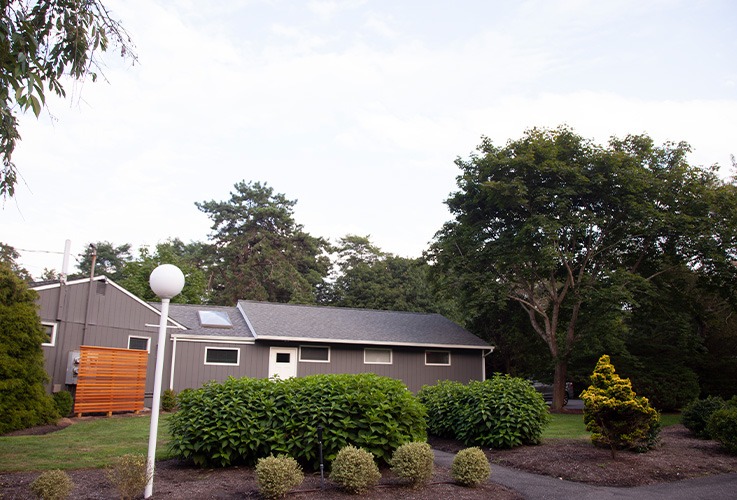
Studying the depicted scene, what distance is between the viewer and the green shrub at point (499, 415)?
31.1 ft

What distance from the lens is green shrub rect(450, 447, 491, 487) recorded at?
6.61 meters

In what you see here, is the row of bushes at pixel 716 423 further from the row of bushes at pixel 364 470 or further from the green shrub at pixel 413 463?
the green shrub at pixel 413 463

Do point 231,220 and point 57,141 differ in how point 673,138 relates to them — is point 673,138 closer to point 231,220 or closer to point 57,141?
point 57,141

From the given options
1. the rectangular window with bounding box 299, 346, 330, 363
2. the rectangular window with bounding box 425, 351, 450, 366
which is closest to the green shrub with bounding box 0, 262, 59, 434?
the rectangular window with bounding box 299, 346, 330, 363

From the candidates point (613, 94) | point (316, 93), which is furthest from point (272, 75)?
point (613, 94)

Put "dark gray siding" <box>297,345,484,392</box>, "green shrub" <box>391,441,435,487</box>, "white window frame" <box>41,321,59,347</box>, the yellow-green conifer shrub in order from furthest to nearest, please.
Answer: "dark gray siding" <box>297,345,484,392</box>
"white window frame" <box>41,321,59,347</box>
the yellow-green conifer shrub
"green shrub" <box>391,441,435,487</box>

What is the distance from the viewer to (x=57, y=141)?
19.4ft

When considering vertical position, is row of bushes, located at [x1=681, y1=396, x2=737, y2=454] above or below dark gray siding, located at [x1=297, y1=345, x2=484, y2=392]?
below

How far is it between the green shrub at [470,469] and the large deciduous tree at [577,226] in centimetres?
1177

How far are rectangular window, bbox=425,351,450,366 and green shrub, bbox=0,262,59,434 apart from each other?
12625 millimetres

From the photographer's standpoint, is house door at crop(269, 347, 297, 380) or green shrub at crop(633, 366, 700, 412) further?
house door at crop(269, 347, 297, 380)

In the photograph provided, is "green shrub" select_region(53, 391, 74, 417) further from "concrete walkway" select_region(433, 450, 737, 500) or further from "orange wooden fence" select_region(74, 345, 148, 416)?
"concrete walkway" select_region(433, 450, 737, 500)

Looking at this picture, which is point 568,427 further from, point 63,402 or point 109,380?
point 63,402

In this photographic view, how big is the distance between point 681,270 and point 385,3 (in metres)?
15.1
